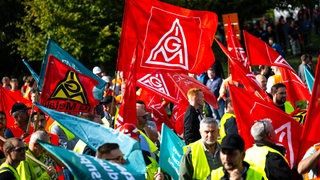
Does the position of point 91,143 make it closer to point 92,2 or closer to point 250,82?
point 250,82

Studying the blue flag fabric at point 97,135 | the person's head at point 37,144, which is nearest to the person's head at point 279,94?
the person's head at point 37,144

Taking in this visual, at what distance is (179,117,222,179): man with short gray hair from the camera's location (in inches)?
425

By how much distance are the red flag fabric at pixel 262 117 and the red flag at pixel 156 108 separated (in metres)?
4.02

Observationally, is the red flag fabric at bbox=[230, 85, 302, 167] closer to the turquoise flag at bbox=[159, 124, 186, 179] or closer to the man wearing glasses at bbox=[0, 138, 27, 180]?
the turquoise flag at bbox=[159, 124, 186, 179]

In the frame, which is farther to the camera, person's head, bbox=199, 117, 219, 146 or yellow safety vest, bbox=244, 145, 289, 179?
person's head, bbox=199, 117, 219, 146

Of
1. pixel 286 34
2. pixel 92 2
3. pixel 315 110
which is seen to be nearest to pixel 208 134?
pixel 315 110

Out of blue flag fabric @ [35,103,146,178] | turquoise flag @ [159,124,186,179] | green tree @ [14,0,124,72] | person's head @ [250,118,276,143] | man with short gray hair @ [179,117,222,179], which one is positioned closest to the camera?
blue flag fabric @ [35,103,146,178]

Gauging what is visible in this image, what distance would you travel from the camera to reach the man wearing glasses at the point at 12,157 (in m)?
10.3

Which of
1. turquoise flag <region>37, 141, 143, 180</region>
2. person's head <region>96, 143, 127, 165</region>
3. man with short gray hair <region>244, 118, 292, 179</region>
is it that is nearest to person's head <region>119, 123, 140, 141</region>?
man with short gray hair <region>244, 118, 292, 179</region>

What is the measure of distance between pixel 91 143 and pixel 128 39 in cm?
459

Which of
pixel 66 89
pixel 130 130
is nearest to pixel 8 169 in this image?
pixel 130 130

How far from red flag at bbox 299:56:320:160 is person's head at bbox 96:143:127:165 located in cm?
209

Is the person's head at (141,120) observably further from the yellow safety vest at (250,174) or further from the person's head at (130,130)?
the yellow safety vest at (250,174)

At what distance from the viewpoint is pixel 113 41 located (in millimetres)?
33219
